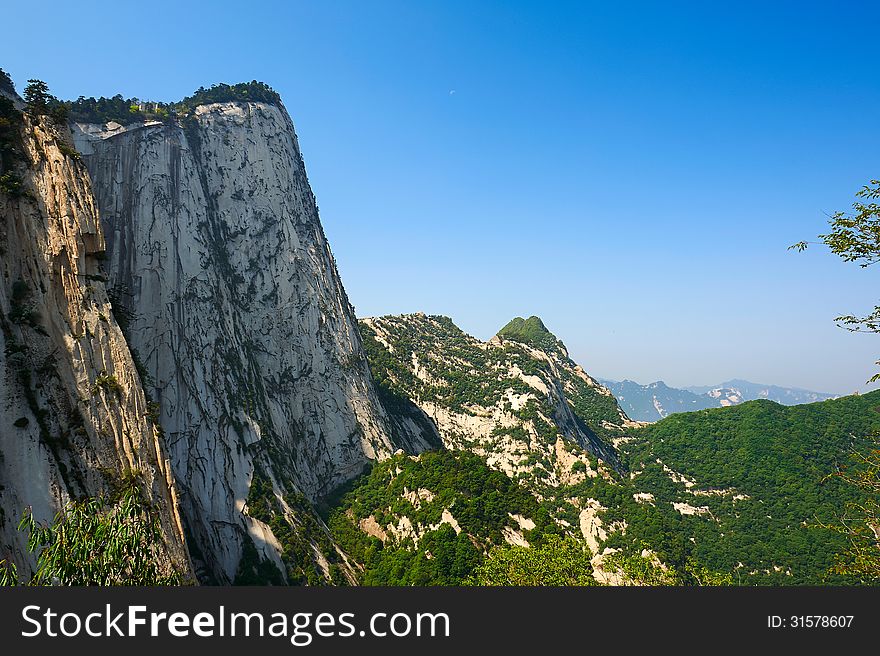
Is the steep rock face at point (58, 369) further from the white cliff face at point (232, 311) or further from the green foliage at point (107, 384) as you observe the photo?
the white cliff face at point (232, 311)

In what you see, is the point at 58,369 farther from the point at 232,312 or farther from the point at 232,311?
the point at 232,311

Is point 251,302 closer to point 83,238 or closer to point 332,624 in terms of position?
point 83,238


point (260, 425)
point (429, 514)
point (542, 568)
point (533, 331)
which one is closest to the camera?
point (542, 568)

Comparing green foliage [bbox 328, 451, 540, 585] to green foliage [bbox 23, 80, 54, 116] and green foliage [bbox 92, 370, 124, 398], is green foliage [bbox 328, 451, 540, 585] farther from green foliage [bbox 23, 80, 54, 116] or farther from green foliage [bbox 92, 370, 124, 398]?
green foliage [bbox 23, 80, 54, 116]

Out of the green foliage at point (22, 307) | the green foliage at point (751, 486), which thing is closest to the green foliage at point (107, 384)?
the green foliage at point (22, 307)

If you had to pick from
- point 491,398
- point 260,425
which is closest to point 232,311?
point 260,425

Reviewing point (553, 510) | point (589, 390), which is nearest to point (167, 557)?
point (553, 510)
